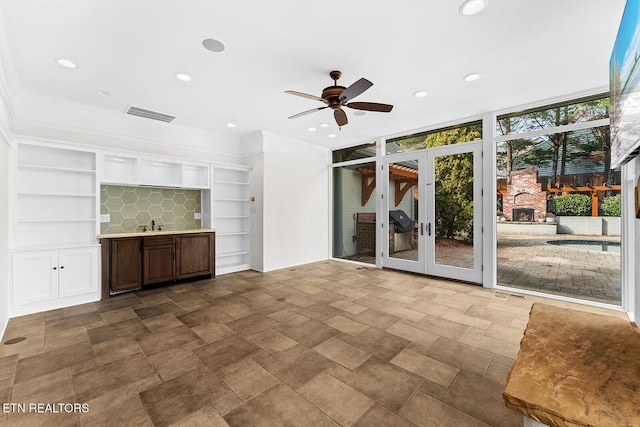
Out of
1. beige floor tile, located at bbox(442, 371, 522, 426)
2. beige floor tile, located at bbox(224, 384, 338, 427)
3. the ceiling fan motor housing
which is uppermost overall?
the ceiling fan motor housing

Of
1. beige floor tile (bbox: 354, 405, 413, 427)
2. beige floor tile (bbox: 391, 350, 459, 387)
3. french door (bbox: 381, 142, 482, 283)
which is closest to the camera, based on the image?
beige floor tile (bbox: 354, 405, 413, 427)

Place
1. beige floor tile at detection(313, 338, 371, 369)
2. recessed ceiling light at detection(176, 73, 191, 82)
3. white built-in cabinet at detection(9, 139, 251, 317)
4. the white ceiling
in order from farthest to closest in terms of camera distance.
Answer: white built-in cabinet at detection(9, 139, 251, 317) < recessed ceiling light at detection(176, 73, 191, 82) < beige floor tile at detection(313, 338, 371, 369) < the white ceiling

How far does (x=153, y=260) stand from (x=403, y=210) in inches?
191

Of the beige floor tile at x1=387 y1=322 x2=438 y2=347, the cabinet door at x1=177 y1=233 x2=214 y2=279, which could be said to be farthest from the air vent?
the beige floor tile at x1=387 y1=322 x2=438 y2=347

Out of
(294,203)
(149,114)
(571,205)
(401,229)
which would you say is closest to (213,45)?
(149,114)

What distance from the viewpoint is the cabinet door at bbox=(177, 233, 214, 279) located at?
5078mm

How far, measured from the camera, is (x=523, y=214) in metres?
4.48

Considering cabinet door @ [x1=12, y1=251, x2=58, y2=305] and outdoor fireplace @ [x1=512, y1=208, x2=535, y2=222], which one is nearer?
cabinet door @ [x1=12, y1=251, x2=58, y2=305]

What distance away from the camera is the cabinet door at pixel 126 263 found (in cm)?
434

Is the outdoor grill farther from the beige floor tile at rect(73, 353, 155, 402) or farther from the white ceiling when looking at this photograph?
the beige floor tile at rect(73, 353, 155, 402)

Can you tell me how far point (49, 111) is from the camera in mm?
4062

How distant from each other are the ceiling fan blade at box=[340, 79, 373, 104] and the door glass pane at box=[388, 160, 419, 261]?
10.1ft

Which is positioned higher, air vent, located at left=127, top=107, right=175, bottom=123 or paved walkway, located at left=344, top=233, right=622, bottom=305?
air vent, located at left=127, top=107, right=175, bottom=123

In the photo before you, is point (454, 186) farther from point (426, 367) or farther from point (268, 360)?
point (268, 360)
